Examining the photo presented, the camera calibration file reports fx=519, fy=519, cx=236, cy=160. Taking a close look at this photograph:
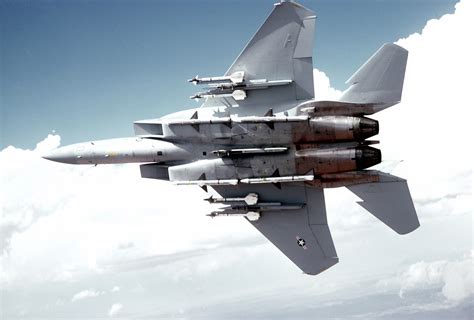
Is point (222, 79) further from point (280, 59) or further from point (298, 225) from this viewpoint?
point (298, 225)

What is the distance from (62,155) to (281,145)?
7.25 m

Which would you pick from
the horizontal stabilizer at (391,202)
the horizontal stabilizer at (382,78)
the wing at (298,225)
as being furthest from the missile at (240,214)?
the horizontal stabilizer at (382,78)

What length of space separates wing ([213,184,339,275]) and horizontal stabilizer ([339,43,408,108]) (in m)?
3.60

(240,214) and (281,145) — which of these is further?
(240,214)

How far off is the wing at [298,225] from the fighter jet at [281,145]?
0.11ft

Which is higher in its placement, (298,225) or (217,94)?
(217,94)

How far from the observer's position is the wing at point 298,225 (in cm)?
1747

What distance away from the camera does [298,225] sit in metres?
17.7

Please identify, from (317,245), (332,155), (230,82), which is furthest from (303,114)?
(317,245)

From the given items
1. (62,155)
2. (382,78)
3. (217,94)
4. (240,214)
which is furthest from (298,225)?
(62,155)

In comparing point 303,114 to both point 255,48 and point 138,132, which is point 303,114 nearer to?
point 255,48

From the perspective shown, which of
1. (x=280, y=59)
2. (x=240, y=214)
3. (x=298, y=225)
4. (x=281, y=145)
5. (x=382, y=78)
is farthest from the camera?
(x=298, y=225)

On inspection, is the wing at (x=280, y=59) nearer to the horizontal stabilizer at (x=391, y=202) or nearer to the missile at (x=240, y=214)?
the missile at (x=240, y=214)

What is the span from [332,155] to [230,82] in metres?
4.04
